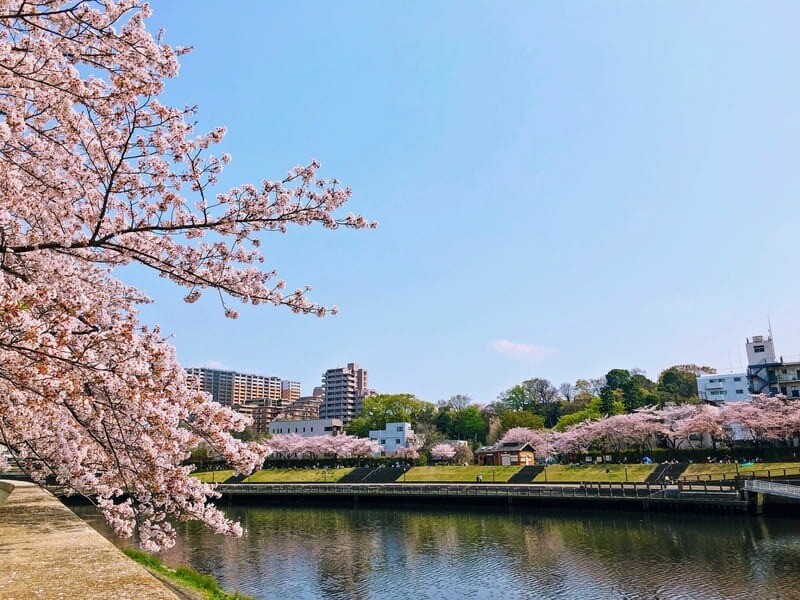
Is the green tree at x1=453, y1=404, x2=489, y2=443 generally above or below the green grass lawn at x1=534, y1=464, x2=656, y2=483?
above

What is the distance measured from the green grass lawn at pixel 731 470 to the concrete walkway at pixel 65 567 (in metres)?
38.0

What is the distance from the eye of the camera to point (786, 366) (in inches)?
2352

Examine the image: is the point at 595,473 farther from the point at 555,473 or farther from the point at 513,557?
the point at 513,557

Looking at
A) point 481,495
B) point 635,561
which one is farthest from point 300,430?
point 635,561

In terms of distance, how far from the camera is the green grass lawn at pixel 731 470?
1380 inches

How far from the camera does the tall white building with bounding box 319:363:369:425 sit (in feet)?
424

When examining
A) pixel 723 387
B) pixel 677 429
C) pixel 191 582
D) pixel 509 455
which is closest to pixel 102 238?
pixel 191 582

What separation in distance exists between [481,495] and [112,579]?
3446cm

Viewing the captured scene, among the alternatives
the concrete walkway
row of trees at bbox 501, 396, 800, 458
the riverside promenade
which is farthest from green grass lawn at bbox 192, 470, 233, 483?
the concrete walkway

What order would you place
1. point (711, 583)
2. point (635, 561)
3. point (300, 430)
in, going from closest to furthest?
point (711, 583), point (635, 561), point (300, 430)

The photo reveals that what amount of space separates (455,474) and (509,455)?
223 inches

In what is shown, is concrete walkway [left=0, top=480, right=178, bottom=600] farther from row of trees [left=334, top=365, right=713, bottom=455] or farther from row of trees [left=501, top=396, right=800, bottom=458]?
row of trees [left=334, top=365, right=713, bottom=455]

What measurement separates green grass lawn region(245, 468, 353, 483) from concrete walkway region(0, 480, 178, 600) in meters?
45.5

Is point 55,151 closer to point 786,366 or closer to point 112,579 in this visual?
point 112,579
